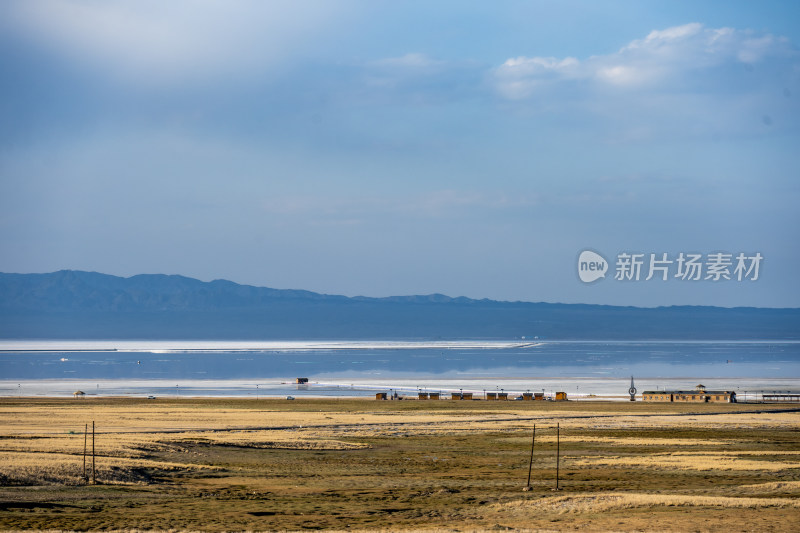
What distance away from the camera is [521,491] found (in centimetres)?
2584

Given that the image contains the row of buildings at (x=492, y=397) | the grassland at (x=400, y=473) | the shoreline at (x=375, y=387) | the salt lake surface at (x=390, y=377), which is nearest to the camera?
the grassland at (x=400, y=473)

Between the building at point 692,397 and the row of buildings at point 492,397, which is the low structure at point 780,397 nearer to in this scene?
the building at point 692,397

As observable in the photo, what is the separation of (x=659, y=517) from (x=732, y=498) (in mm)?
3444

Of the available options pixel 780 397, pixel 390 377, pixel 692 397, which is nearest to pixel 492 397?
pixel 692 397

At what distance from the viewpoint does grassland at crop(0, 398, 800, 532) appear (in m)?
21.4

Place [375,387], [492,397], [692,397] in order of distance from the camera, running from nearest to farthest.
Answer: [692,397] < [492,397] < [375,387]

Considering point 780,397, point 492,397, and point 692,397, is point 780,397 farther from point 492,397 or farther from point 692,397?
point 492,397

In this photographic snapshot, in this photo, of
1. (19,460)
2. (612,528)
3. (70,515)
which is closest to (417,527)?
(612,528)

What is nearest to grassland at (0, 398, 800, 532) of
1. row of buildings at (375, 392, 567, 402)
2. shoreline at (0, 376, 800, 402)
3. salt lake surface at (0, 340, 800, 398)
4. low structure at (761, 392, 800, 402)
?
low structure at (761, 392, 800, 402)

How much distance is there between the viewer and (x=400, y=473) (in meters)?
31.0

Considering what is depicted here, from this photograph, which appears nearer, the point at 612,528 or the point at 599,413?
the point at 612,528

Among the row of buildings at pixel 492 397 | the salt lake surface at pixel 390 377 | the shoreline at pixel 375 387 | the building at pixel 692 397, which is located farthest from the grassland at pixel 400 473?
the salt lake surface at pixel 390 377

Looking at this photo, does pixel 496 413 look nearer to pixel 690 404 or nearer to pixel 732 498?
pixel 690 404

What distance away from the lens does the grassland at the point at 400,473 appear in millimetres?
21438
